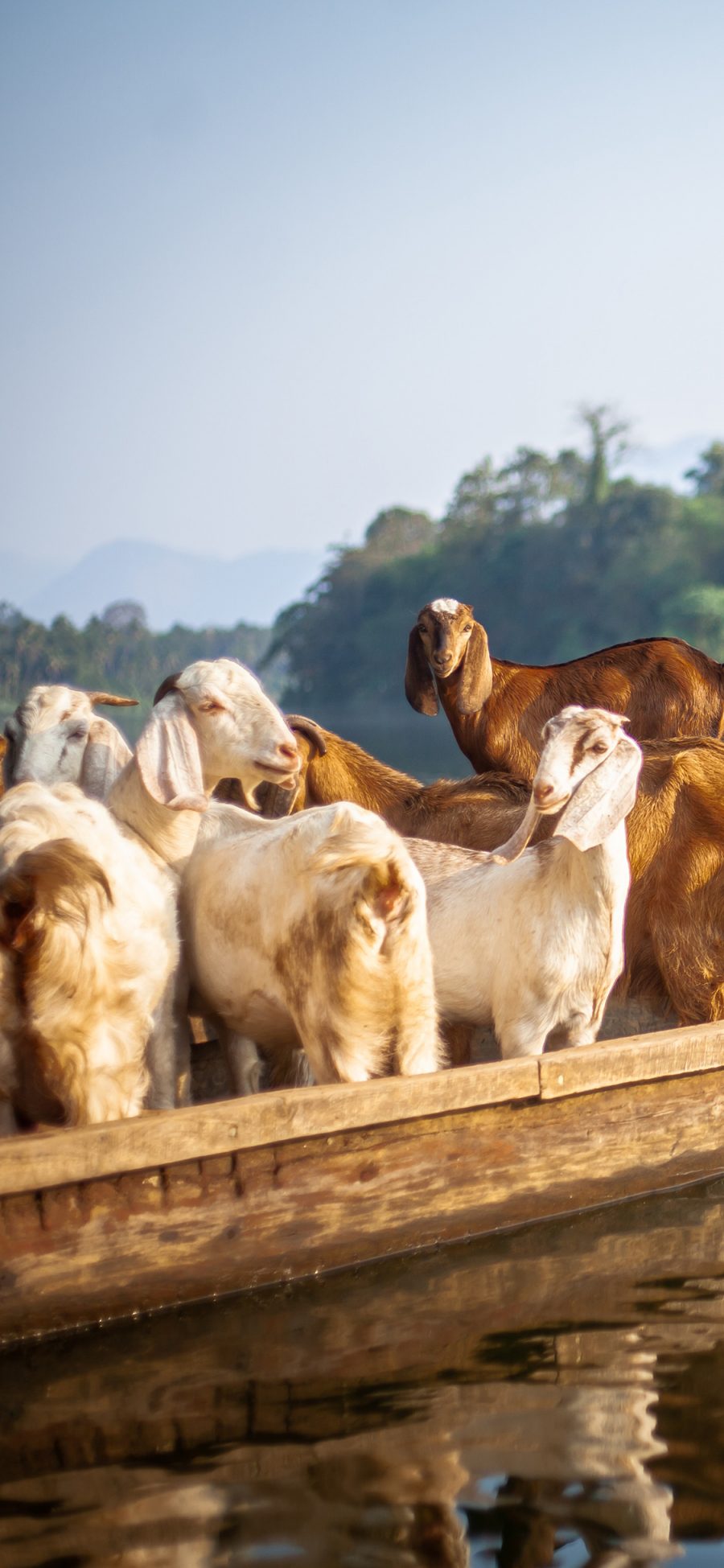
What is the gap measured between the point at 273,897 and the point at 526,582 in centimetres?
6689

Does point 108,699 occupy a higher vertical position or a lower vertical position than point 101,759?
higher

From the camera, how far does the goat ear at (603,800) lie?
4.95 meters

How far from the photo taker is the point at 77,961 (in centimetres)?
429

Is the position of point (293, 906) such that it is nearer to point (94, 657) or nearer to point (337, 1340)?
point (337, 1340)

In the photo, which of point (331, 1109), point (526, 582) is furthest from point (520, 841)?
point (526, 582)

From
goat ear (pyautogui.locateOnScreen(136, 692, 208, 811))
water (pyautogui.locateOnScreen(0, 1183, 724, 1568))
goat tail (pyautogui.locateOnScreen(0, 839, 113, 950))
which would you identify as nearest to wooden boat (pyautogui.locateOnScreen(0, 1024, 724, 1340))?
water (pyautogui.locateOnScreen(0, 1183, 724, 1568))

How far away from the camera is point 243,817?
5.26 m

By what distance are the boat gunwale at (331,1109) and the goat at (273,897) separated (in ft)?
0.51

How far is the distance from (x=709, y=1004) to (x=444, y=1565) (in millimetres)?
2842

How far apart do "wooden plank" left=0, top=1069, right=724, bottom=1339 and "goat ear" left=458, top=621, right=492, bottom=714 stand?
340 cm

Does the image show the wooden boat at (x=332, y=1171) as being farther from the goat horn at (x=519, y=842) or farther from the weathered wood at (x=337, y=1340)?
Answer: the goat horn at (x=519, y=842)

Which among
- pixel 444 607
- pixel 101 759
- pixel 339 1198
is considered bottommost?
pixel 339 1198

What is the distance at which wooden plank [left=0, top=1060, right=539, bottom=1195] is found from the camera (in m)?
4.11

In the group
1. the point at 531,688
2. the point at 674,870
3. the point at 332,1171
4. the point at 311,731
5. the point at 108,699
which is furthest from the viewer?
the point at 531,688
